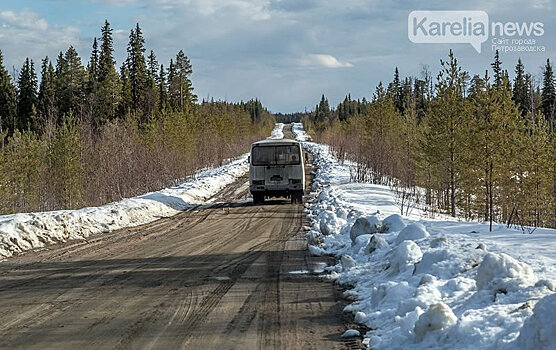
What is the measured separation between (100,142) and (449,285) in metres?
31.4

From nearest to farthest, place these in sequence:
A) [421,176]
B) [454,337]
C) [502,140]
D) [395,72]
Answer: [454,337] → [502,140] → [421,176] → [395,72]

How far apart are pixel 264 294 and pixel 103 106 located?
214 ft

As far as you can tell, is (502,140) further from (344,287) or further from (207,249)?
(344,287)

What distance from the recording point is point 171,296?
26.1 feet

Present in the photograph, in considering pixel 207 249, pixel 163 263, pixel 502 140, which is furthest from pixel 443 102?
pixel 163 263

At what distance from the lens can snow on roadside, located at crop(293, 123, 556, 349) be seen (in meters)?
4.89

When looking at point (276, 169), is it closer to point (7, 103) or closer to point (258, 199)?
point (258, 199)

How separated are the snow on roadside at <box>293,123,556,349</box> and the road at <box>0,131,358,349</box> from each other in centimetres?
49

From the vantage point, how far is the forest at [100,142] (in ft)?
104

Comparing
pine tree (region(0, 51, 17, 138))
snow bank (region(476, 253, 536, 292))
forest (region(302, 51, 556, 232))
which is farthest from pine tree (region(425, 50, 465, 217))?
pine tree (region(0, 51, 17, 138))

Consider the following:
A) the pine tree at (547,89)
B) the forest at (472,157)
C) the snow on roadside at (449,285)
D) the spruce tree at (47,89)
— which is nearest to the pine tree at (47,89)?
the spruce tree at (47,89)

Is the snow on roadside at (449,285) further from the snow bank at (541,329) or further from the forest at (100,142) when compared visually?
the forest at (100,142)

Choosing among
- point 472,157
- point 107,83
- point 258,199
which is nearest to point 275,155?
point 258,199

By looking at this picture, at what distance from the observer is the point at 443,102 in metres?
27.7
